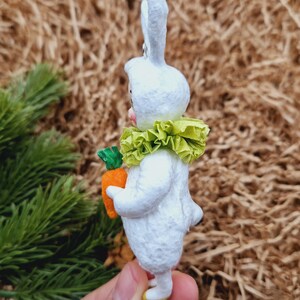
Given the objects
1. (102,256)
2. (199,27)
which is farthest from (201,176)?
(199,27)

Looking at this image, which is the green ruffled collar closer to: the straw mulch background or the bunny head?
the bunny head

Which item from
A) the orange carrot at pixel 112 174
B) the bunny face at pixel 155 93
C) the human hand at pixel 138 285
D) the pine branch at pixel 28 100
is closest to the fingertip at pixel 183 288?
the human hand at pixel 138 285

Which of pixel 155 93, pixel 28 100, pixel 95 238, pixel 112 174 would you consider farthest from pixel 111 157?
pixel 28 100

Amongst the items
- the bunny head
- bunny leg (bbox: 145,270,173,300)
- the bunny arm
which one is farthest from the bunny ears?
bunny leg (bbox: 145,270,173,300)

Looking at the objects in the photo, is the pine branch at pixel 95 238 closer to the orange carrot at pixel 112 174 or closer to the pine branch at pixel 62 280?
the pine branch at pixel 62 280

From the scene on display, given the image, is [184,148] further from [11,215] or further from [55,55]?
[55,55]
